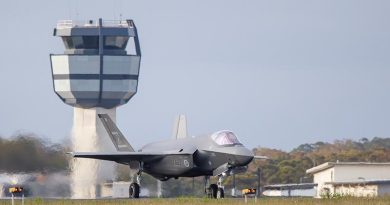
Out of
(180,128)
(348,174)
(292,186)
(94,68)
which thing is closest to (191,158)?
(180,128)

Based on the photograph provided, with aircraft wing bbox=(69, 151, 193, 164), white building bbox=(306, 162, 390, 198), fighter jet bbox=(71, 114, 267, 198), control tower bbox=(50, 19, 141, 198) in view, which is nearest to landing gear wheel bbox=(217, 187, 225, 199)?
fighter jet bbox=(71, 114, 267, 198)

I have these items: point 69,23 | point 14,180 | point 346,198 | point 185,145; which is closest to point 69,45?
point 69,23

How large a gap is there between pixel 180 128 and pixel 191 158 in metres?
7.16

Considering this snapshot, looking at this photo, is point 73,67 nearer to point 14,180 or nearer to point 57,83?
point 57,83

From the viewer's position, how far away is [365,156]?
8656 cm

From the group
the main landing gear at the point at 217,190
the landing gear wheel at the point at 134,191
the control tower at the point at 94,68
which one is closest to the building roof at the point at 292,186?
the landing gear wheel at the point at 134,191

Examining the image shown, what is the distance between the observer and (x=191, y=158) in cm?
5500

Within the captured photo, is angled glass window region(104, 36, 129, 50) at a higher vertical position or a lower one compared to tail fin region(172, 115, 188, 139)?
higher

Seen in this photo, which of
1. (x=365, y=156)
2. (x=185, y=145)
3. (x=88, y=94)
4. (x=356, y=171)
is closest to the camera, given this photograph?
(x=185, y=145)

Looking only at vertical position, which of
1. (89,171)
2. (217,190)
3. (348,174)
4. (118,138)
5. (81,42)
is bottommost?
(217,190)

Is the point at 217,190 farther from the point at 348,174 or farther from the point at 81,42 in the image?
the point at 81,42

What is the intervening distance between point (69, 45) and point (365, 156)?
136ft

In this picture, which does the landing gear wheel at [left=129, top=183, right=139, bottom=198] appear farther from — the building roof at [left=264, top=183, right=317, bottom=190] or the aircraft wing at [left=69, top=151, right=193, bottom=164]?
the building roof at [left=264, top=183, right=317, bottom=190]

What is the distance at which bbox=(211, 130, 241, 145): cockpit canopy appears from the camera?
5344 centimetres
